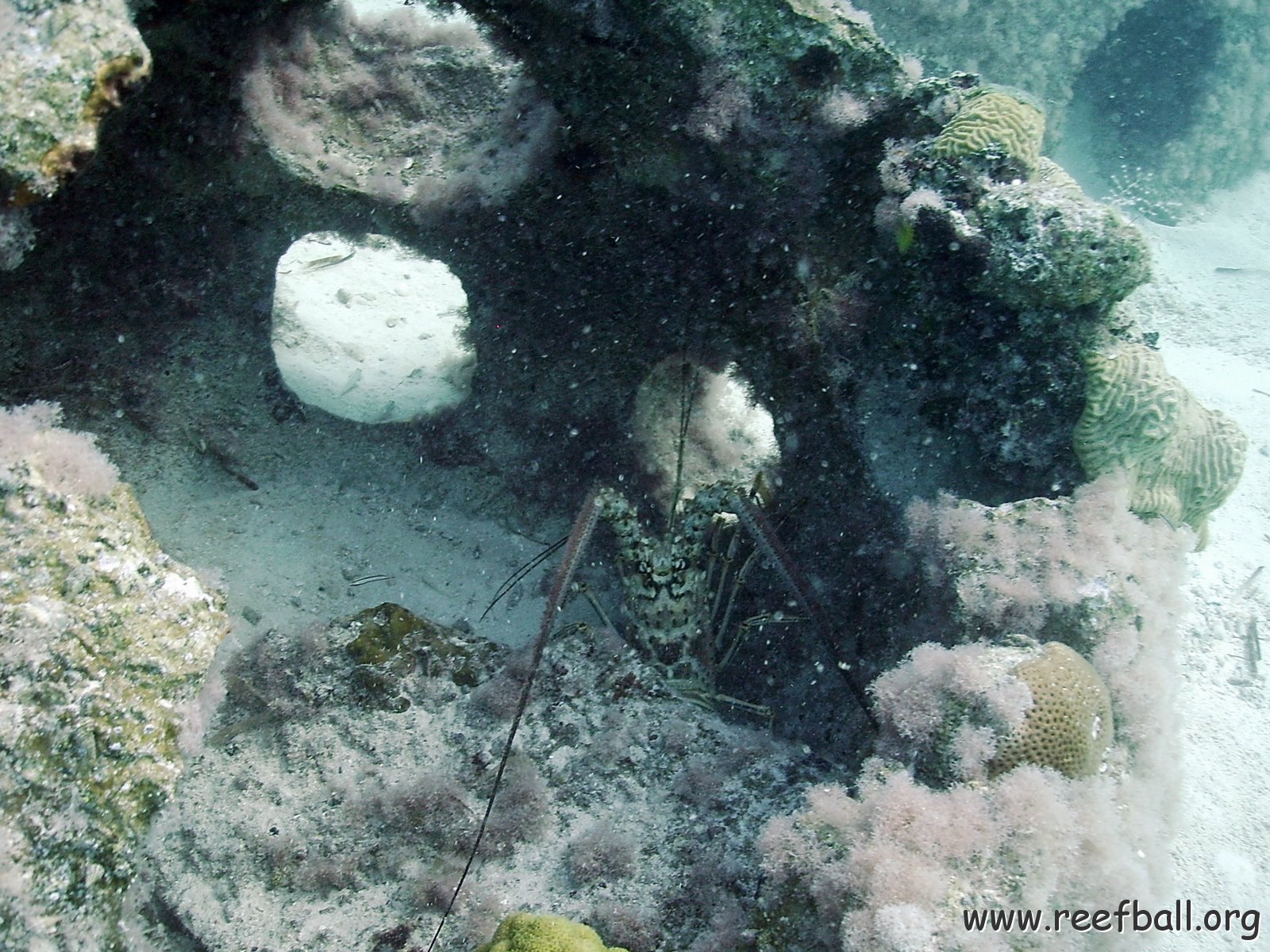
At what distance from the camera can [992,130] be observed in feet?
11.6

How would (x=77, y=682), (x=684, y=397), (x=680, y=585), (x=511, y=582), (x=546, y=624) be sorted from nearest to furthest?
(x=77, y=682)
(x=546, y=624)
(x=684, y=397)
(x=680, y=585)
(x=511, y=582)

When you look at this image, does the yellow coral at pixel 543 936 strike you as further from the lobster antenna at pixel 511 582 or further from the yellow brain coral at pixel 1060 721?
the lobster antenna at pixel 511 582

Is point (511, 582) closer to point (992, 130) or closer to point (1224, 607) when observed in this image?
point (992, 130)

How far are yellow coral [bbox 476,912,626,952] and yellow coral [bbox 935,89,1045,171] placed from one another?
12.1 ft

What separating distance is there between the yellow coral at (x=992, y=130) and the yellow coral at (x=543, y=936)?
12.1ft

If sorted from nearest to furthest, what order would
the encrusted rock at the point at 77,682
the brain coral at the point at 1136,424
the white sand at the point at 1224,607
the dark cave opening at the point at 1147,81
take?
the encrusted rock at the point at 77,682
the brain coral at the point at 1136,424
the white sand at the point at 1224,607
the dark cave opening at the point at 1147,81

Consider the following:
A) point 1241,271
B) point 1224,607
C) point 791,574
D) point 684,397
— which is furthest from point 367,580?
point 1241,271

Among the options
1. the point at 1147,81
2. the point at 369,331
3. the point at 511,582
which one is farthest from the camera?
the point at 1147,81

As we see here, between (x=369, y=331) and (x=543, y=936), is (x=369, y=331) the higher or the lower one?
the lower one

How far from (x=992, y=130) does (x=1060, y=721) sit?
266 centimetres

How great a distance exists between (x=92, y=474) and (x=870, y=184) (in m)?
3.67

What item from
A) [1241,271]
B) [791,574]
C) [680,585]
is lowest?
[680,585]

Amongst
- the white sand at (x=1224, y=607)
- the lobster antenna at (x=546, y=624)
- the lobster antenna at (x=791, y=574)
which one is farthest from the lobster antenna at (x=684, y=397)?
the white sand at (x=1224, y=607)

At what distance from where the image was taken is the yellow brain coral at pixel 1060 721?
106 inches
